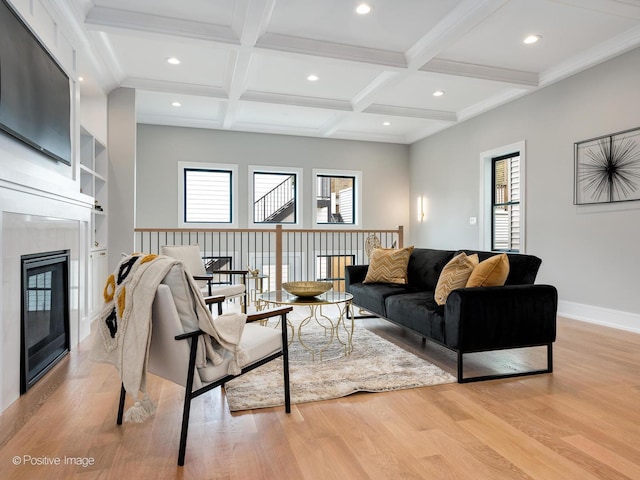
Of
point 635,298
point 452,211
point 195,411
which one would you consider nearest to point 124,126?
point 195,411

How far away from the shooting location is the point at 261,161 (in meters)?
7.57

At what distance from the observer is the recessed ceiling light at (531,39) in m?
4.10

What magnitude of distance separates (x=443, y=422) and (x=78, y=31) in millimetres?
4382

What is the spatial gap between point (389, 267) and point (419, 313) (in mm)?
1378

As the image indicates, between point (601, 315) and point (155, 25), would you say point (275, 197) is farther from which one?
point (601, 315)

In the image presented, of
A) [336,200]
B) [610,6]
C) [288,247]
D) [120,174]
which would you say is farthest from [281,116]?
[610,6]

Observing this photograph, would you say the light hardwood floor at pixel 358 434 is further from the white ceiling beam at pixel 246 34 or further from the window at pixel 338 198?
the window at pixel 338 198

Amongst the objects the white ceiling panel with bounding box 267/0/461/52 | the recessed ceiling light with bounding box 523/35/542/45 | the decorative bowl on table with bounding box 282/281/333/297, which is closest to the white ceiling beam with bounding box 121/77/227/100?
the white ceiling panel with bounding box 267/0/461/52

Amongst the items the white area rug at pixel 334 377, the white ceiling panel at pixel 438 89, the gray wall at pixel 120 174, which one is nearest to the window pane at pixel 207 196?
the gray wall at pixel 120 174

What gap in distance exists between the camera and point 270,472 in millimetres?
1687

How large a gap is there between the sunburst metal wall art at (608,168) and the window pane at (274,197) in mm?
4765

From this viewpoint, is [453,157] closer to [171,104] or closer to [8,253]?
[171,104]

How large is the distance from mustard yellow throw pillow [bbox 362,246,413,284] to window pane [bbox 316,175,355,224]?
3614mm

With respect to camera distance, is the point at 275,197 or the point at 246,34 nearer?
the point at 246,34
